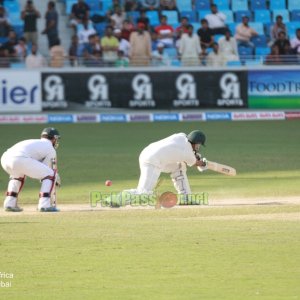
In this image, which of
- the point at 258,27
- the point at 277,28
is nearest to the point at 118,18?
the point at 258,27

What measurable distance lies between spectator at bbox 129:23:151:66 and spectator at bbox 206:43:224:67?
172 centimetres

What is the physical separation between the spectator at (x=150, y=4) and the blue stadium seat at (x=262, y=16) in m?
3.19

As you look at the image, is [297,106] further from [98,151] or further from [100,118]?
[98,151]

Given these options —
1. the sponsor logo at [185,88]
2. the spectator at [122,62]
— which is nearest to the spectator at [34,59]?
the spectator at [122,62]

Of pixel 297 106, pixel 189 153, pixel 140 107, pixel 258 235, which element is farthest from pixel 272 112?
pixel 258 235

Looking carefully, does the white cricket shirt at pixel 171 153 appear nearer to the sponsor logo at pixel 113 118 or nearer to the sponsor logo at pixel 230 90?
the sponsor logo at pixel 113 118

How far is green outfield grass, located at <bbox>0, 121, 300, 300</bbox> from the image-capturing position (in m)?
11.7

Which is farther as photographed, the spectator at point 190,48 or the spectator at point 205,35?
the spectator at point 205,35

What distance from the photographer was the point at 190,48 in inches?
1292

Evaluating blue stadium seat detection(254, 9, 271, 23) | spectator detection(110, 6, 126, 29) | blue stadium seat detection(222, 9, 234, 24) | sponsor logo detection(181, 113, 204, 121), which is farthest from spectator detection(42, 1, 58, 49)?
blue stadium seat detection(254, 9, 271, 23)

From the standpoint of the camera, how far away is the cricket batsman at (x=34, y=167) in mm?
16891

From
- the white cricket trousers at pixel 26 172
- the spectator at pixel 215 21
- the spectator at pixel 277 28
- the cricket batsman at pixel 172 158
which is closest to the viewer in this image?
the white cricket trousers at pixel 26 172

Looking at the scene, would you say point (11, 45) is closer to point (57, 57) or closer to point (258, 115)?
point (57, 57)

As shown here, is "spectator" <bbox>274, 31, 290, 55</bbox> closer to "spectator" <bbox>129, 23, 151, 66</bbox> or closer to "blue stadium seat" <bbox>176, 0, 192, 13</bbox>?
"blue stadium seat" <bbox>176, 0, 192, 13</bbox>
